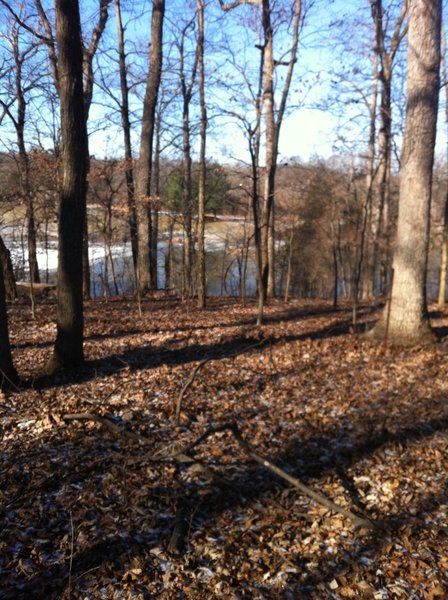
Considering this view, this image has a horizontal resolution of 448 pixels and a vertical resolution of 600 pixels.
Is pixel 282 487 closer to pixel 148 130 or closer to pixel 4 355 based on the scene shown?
pixel 4 355

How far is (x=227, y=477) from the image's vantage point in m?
4.05

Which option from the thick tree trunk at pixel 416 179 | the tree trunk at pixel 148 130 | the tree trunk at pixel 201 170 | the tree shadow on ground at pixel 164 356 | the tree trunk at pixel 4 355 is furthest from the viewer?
the tree trunk at pixel 148 130

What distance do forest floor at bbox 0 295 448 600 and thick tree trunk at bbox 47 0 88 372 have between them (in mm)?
566

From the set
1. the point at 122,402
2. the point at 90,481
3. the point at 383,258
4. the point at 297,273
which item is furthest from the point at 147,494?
the point at 297,273

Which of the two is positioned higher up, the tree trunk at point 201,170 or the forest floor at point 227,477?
the tree trunk at point 201,170

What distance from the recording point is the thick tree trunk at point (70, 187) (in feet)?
19.7

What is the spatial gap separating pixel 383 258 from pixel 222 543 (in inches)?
760

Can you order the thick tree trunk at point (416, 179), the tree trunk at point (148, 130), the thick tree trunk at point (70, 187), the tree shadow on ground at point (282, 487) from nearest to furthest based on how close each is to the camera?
the tree shadow on ground at point (282, 487), the thick tree trunk at point (70, 187), the thick tree trunk at point (416, 179), the tree trunk at point (148, 130)

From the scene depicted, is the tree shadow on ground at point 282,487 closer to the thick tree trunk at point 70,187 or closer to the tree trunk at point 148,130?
the thick tree trunk at point 70,187

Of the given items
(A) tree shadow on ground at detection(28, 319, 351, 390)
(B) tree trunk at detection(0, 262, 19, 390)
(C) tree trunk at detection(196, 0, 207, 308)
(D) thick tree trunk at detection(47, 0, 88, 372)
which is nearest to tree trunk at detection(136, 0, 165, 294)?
(C) tree trunk at detection(196, 0, 207, 308)

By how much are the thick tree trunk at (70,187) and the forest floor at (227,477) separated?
57cm

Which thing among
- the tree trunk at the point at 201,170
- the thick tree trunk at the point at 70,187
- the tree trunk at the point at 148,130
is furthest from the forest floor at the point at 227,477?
the tree trunk at the point at 148,130

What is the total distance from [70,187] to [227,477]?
437 cm

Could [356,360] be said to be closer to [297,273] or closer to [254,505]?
[254,505]
